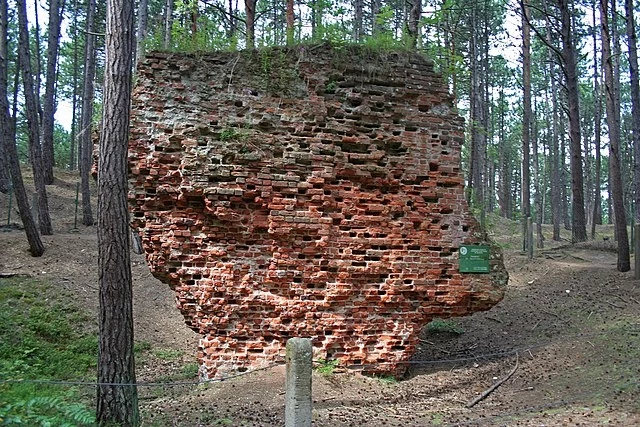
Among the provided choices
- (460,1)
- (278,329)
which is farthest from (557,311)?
(460,1)

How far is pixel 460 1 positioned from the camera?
73.7 ft

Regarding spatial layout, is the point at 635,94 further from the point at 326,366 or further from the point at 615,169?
the point at 326,366

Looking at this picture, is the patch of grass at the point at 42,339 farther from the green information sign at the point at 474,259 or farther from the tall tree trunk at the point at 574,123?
the tall tree trunk at the point at 574,123

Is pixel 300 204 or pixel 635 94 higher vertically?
pixel 635 94

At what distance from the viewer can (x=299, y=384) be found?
466 centimetres

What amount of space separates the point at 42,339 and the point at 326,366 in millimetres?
5687

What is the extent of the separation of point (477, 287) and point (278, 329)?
3185 millimetres

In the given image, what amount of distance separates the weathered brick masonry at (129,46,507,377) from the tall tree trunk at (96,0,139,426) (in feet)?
5.37

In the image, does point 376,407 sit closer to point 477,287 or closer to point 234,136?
point 477,287

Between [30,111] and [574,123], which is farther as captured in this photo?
[574,123]

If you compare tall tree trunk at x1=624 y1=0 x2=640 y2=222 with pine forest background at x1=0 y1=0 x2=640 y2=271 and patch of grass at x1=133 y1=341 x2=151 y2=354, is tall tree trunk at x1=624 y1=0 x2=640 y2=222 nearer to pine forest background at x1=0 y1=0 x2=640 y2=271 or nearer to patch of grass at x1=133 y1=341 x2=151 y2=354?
pine forest background at x1=0 y1=0 x2=640 y2=271

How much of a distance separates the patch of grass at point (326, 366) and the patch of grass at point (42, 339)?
11.2 feet

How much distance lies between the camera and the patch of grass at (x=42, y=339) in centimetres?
801

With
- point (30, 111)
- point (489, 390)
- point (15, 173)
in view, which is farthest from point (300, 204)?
point (30, 111)
